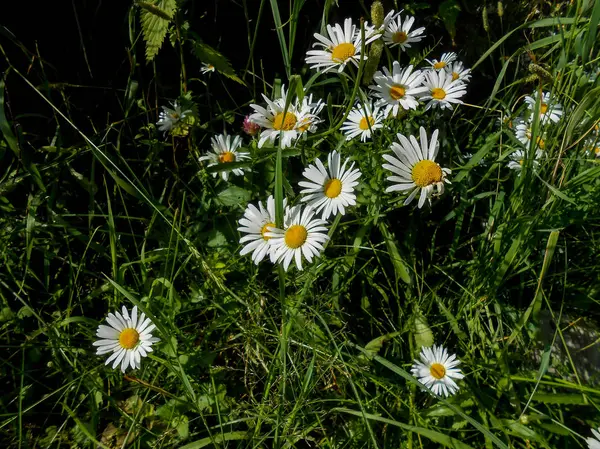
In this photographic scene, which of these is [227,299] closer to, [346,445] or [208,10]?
[346,445]

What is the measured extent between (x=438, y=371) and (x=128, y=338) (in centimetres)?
87

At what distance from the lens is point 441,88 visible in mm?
1601

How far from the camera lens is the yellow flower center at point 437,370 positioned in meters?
1.44

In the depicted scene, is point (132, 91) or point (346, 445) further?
point (132, 91)

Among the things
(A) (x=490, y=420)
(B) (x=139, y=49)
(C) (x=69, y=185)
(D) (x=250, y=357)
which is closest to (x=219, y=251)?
(D) (x=250, y=357)

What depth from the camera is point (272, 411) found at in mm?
1413

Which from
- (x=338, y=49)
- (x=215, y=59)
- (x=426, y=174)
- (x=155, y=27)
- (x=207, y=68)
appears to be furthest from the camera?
(x=207, y=68)

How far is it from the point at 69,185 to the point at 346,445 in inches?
49.8

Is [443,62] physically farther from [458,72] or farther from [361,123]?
[361,123]

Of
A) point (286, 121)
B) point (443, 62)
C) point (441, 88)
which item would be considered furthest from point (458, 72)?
point (286, 121)

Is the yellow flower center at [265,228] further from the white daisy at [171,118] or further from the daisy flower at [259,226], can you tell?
the white daisy at [171,118]

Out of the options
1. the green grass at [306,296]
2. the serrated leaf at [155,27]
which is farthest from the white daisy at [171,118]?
the serrated leaf at [155,27]

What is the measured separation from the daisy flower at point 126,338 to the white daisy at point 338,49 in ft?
2.78

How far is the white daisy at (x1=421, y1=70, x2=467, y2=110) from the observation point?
5.12 ft
